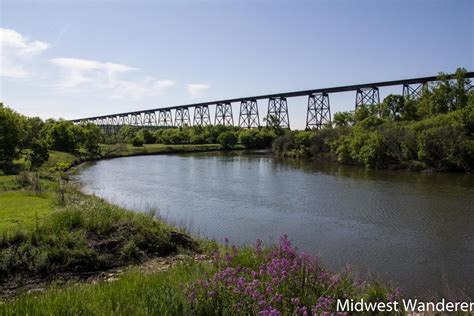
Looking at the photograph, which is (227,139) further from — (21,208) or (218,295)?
(218,295)

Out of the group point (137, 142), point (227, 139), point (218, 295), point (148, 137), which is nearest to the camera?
point (218, 295)

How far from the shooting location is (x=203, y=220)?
47.1 ft

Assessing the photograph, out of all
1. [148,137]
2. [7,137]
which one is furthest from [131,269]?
[148,137]

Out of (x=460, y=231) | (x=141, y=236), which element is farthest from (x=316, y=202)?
(x=141, y=236)

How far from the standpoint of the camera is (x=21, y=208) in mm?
10672

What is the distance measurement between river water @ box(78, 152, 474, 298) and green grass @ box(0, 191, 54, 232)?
4.25m

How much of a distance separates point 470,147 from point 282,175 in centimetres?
1395

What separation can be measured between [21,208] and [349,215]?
11167 mm

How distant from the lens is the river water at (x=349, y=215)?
9555 millimetres

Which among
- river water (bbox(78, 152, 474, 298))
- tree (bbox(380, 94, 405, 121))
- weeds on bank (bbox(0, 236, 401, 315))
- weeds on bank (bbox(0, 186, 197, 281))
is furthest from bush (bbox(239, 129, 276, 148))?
weeds on bank (bbox(0, 236, 401, 315))

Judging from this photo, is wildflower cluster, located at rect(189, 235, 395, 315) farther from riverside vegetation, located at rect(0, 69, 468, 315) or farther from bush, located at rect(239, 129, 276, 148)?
bush, located at rect(239, 129, 276, 148)

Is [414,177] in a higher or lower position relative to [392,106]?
lower

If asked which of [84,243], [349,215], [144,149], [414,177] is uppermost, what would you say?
[144,149]

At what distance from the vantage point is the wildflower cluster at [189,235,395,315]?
4.09m
